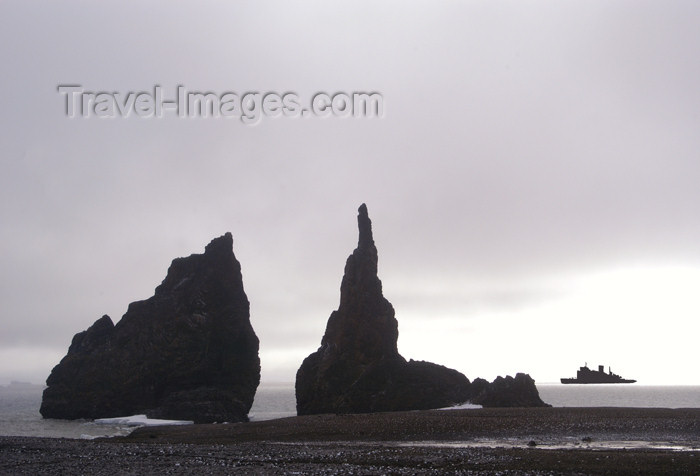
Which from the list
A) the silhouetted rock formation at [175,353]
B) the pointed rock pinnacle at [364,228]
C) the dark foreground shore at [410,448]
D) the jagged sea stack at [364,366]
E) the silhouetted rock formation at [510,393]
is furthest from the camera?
the pointed rock pinnacle at [364,228]

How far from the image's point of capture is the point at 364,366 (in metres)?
72.8

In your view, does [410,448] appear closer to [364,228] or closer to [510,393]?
[510,393]

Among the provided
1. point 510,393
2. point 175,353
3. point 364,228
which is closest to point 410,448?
point 510,393

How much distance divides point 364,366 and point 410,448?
4239 cm

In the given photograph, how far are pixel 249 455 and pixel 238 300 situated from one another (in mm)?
48937

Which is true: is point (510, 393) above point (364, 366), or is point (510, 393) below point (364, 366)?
below

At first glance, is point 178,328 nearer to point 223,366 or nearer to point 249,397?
point 223,366

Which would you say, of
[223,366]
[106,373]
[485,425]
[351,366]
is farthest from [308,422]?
[106,373]

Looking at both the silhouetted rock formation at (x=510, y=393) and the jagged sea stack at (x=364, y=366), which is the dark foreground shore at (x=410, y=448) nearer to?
the silhouetted rock formation at (x=510, y=393)

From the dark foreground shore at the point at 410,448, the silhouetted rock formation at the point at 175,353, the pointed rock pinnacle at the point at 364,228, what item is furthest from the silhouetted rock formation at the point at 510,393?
the silhouetted rock formation at the point at 175,353

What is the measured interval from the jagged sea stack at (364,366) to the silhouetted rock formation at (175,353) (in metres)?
8.80

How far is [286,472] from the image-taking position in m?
23.4

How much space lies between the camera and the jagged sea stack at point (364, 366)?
2805 inches

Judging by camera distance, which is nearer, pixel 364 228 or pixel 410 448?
pixel 410 448
